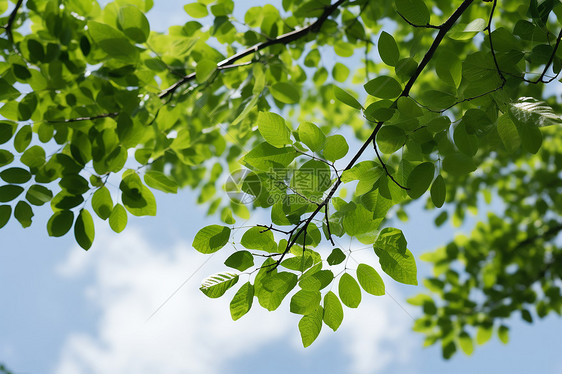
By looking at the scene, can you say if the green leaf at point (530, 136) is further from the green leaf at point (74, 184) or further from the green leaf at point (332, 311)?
the green leaf at point (74, 184)

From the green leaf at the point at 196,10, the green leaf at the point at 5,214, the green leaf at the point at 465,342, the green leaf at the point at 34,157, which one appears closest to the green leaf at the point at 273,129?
the green leaf at the point at 34,157

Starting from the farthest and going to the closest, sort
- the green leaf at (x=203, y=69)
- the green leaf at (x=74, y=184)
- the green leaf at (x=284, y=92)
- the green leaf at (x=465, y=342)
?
the green leaf at (x=465, y=342) → the green leaf at (x=284, y=92) → the green leaf at (x=203, y=69) → the green leaf at (x=74, y=184)

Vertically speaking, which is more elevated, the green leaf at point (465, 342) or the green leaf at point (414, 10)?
the green leaf at point (414, 10)

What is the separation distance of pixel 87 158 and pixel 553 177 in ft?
12.8

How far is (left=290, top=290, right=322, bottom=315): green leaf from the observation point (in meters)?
1.14

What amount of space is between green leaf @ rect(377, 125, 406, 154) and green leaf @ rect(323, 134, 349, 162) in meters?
0.09

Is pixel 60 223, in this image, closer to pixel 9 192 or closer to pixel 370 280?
pixel 9 192

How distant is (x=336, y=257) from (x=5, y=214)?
1.25 meters

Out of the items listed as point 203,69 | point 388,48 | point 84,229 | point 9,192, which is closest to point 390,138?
point 388,48

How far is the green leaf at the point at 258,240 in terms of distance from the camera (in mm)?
1192

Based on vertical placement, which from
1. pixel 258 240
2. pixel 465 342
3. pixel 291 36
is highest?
pixel 291 36

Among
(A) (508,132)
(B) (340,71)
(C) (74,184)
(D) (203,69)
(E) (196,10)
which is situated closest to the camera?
(A) (508,132)

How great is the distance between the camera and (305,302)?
1146 millimetres

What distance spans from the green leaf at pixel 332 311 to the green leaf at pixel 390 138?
427mm
